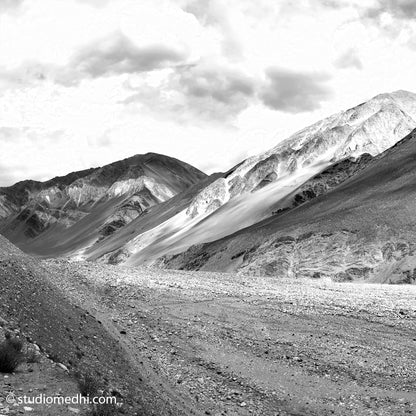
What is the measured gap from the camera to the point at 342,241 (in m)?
64.2

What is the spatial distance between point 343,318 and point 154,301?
857 centimetres

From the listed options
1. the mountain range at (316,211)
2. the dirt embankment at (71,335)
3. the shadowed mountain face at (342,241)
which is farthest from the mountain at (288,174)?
the dirt embankment at (71,335)

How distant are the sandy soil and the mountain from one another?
271 feet

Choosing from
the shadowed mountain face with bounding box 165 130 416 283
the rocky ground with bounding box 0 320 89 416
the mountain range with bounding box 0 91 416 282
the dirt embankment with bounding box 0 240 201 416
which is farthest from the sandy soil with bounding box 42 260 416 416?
the mountain range with bounding box 0 91 416 282

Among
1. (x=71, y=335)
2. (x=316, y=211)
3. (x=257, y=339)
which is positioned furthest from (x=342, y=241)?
(x=71, y=335)

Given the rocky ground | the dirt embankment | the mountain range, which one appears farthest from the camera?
the mountain range

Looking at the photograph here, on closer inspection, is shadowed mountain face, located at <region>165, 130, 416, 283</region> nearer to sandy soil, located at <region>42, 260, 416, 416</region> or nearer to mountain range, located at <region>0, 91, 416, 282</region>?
mountain range, located at <region>0, 91, 416, 282</region>

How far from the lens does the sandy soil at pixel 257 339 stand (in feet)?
56.4

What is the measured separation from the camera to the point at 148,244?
146 metres

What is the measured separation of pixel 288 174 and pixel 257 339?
12940 cm

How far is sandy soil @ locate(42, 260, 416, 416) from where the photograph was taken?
56.4 ft

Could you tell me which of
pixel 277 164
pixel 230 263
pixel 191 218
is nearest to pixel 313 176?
pixel 277 164

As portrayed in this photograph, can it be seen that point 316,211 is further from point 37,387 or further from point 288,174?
point 37,387

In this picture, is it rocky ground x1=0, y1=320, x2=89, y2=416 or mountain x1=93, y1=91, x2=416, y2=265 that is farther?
mountain x1=93, y1=91, x2=416, y2=265
